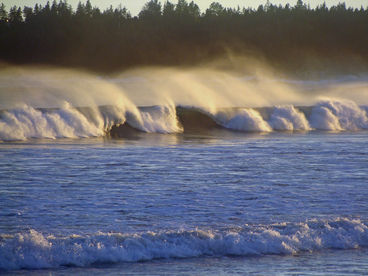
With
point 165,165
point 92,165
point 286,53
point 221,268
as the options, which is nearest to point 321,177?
point 165,165

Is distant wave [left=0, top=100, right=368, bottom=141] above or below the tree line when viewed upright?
below

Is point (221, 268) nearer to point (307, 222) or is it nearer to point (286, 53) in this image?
point (307, 222)

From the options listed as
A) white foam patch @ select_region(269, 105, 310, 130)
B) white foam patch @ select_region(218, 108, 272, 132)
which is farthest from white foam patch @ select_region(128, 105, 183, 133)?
white foam patch @ select_region(269, 105, 310, 130)

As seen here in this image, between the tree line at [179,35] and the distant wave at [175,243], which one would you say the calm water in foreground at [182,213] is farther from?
the tree line at [179,35]

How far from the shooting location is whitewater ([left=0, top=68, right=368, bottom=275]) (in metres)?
8.34

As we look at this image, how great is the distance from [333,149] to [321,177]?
483 centimetres

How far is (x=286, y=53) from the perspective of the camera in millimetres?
81688

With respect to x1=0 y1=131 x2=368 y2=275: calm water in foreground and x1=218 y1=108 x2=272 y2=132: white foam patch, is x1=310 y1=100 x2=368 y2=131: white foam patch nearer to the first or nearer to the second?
x1=218 y1=108 x2=272 y2=132: white foam patch

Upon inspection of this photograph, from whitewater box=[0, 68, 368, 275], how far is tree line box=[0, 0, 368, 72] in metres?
51.5

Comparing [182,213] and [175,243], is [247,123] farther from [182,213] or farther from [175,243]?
[175,243]

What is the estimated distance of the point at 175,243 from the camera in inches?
344

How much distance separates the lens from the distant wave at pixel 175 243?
8.22 m

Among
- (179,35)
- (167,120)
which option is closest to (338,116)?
(167,120)

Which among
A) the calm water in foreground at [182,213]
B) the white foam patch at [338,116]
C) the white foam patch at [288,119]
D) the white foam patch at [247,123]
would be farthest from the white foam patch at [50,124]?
the white foam patch at [338,116]
